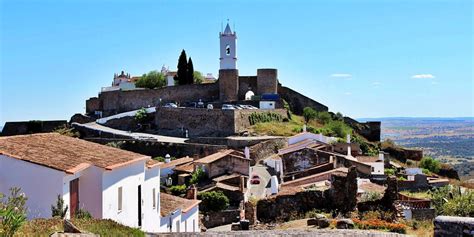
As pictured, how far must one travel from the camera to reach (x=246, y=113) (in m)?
51.7

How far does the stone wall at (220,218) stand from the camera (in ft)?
78.4

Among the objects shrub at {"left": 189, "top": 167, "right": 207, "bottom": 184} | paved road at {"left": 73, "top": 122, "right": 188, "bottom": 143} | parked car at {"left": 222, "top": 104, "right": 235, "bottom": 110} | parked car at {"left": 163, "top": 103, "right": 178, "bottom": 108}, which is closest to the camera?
shrub at {"left": 189, "top": 167, "right": 207, "bottom": 184}

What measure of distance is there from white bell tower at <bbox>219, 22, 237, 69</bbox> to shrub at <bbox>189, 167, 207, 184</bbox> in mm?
29887

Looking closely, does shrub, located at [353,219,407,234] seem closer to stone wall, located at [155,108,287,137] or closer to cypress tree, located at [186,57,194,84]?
stone wall, located at [155,108,287,137]

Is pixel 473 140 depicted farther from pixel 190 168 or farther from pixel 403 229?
pixel 403 229

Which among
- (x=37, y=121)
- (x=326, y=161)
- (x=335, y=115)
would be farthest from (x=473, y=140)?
(x=326, y=161)

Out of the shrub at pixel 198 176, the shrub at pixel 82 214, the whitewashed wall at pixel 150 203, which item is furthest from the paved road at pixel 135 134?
the shrub at pixel 82 214

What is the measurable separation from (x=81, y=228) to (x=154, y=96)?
50708 millimetres

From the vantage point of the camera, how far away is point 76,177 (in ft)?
44.0

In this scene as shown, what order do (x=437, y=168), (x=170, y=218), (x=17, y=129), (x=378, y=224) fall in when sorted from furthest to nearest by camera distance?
1. (x=17, y=129)
2. (x=437, y=168)
3. (x=170, y=218)
4. (x=378, y=224)

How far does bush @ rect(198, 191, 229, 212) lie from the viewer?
83.0 ft

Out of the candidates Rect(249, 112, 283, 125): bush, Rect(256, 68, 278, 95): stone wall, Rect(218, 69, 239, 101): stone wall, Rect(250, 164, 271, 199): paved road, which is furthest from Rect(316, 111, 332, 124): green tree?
Rect(250, 164, 271, 199): paved road

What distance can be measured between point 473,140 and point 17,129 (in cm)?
9507

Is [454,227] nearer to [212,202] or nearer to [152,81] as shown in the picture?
[212,202]
